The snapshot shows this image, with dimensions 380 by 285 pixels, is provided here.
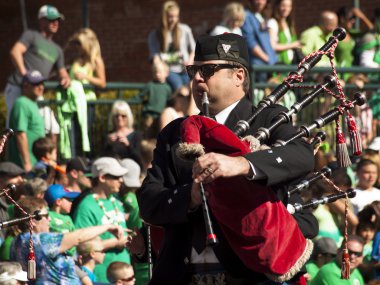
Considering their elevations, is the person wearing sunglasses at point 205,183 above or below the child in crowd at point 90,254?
above

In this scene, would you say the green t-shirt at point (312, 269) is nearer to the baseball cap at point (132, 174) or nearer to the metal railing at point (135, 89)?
the baseball cap at point (132, 174)

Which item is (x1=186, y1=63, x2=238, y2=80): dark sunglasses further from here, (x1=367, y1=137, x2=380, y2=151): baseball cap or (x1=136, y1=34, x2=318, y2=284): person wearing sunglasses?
(x1=367, y1=137, x2=380, y2=151): baseball cap

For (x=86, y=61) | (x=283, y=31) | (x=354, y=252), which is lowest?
(x=354, y=252)

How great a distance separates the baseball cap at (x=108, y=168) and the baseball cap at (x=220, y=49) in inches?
218

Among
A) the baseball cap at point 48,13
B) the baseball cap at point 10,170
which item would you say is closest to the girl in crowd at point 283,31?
the baseball cap at point 48,13

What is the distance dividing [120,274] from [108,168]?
1465 mm

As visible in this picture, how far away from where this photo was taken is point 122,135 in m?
13.3

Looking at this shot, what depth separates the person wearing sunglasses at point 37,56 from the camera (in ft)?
43.7

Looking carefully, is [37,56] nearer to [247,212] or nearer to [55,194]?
[55,194]

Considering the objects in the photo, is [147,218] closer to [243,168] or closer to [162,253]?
[162,253]

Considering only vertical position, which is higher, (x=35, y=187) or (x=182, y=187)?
(x=182, y=187)

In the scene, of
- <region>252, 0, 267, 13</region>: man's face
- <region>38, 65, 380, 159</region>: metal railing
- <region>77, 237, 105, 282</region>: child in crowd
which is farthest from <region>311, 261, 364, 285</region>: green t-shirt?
<region>252, 0, 267, 13</region>: man's face

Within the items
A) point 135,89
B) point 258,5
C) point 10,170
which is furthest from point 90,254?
point 258,5

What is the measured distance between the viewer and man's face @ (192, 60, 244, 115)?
5.76m
